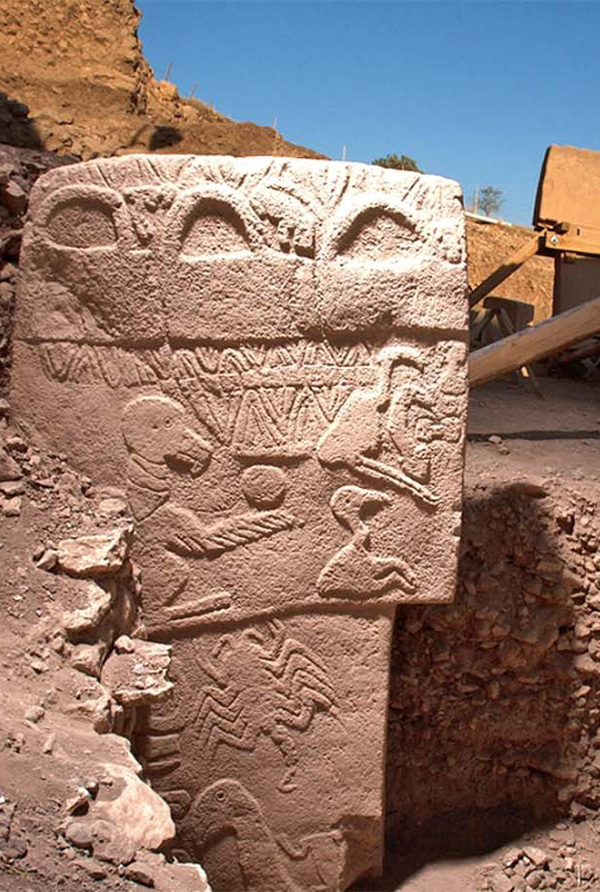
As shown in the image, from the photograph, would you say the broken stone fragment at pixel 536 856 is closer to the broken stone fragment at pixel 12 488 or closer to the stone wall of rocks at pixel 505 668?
the stone wall of rocks at pixel 505 668

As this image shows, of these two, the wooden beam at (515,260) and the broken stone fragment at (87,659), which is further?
the wooden beam at (515,260)

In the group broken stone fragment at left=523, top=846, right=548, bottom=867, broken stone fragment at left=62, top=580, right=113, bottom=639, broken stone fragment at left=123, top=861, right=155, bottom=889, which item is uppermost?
broken stone fragment at left=62, top=580, right=113, bottom=639

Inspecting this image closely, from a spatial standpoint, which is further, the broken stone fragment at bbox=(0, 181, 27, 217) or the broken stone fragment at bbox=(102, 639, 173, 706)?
the broken stone fragment at bbox=(0, 181, 27, 217)

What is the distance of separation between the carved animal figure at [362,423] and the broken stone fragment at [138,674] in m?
0.80

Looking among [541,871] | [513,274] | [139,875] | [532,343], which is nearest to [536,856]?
[541,871]

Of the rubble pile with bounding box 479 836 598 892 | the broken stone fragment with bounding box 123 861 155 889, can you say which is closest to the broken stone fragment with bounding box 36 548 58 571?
the broken stone fragment with bounding box 123 861 155 889

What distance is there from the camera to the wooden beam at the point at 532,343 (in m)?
4.25

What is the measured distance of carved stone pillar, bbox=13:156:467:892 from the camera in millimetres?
2635

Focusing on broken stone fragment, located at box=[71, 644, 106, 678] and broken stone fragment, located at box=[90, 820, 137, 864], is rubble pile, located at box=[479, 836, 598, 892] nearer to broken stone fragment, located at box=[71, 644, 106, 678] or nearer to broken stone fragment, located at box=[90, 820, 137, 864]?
broken stone fragment, located at box=[71, 644, 106, 678]

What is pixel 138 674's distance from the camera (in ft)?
7.64

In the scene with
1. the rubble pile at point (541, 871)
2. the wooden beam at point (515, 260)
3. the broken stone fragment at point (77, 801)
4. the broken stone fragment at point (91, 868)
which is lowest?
the rubble pile at point (541, 871)

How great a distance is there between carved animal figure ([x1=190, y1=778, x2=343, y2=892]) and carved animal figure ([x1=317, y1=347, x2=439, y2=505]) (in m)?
1.17

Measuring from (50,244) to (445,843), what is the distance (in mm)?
2841

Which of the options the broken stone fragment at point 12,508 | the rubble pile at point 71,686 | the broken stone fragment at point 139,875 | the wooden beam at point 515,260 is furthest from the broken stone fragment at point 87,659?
the wooden beam at point 515,260
